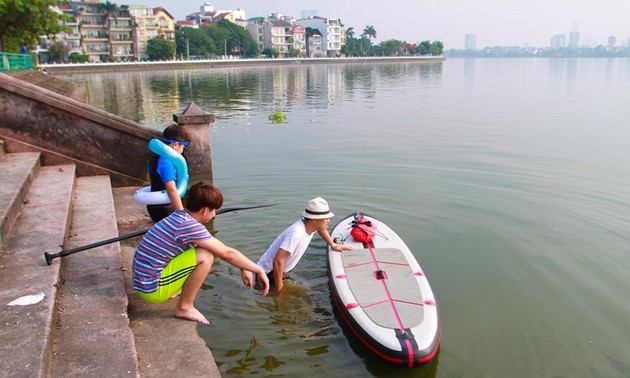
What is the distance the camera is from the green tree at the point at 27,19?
2806 centimetres

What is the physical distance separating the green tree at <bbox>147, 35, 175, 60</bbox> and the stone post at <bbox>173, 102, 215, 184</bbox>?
9555 cm

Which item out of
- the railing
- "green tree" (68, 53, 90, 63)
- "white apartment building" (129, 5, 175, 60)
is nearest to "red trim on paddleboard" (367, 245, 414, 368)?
the railing

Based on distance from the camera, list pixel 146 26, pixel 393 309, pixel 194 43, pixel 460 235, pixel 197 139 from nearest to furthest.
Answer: pixel 393 309, pixel 460 235, pixel 197 139, pixel 146 26, pixel 194 43

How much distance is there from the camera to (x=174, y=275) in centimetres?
442

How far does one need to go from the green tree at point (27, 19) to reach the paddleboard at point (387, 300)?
27.1m

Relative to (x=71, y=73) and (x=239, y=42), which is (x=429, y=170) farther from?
(x=239, y=42)

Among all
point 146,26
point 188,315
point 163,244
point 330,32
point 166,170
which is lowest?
point 188,315

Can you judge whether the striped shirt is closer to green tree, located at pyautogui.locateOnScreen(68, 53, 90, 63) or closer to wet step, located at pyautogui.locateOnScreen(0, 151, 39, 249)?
wet step, located at pyautogui.locateOnScreen(0, 151, 39, 249)

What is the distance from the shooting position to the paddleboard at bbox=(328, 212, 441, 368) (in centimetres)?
464

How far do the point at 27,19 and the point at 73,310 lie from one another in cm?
3204

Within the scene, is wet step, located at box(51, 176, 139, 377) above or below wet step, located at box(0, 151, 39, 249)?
below

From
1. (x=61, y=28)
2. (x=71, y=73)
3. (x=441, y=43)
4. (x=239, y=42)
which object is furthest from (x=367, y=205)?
(x=441, y=43)

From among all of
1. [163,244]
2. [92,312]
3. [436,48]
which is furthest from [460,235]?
[436,48]

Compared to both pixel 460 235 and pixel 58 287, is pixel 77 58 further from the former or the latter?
pixel 58 287
